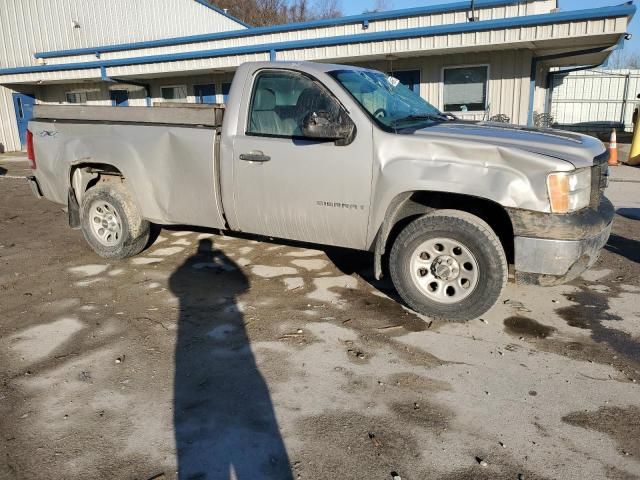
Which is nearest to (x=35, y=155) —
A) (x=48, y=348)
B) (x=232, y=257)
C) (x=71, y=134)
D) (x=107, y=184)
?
(x=71, y=134)

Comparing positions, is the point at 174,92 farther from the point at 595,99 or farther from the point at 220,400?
the point at 595,99

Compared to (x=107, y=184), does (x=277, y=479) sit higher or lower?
lower

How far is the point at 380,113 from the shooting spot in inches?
177

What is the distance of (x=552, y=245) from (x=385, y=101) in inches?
76.3

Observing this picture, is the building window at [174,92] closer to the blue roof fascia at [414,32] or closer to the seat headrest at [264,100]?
the blue roof fascia at [414,32]

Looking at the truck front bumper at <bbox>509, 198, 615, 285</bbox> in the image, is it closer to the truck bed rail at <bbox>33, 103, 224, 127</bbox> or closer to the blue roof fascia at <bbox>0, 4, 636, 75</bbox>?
the truck bed rail at <bbox>33, 103, 224, 127</bbox>

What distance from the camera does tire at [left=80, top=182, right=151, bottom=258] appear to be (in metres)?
5.68

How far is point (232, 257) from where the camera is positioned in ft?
20.0

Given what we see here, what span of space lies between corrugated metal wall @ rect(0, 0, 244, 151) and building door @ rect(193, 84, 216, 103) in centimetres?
520

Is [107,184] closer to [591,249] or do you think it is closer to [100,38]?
[591,249]

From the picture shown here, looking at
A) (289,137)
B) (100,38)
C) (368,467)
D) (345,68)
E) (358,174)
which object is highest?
(100,38)

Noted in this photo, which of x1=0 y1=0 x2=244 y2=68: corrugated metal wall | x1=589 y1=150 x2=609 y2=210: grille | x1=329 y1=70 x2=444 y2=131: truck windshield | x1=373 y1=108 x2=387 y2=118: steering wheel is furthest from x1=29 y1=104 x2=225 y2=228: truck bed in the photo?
x1=0 y1=0 x2=244 y2=68: corrugated metal wall

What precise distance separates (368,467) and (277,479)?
45 centimetres

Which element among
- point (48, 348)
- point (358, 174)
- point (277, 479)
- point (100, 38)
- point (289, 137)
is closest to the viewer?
point (277, 479)
